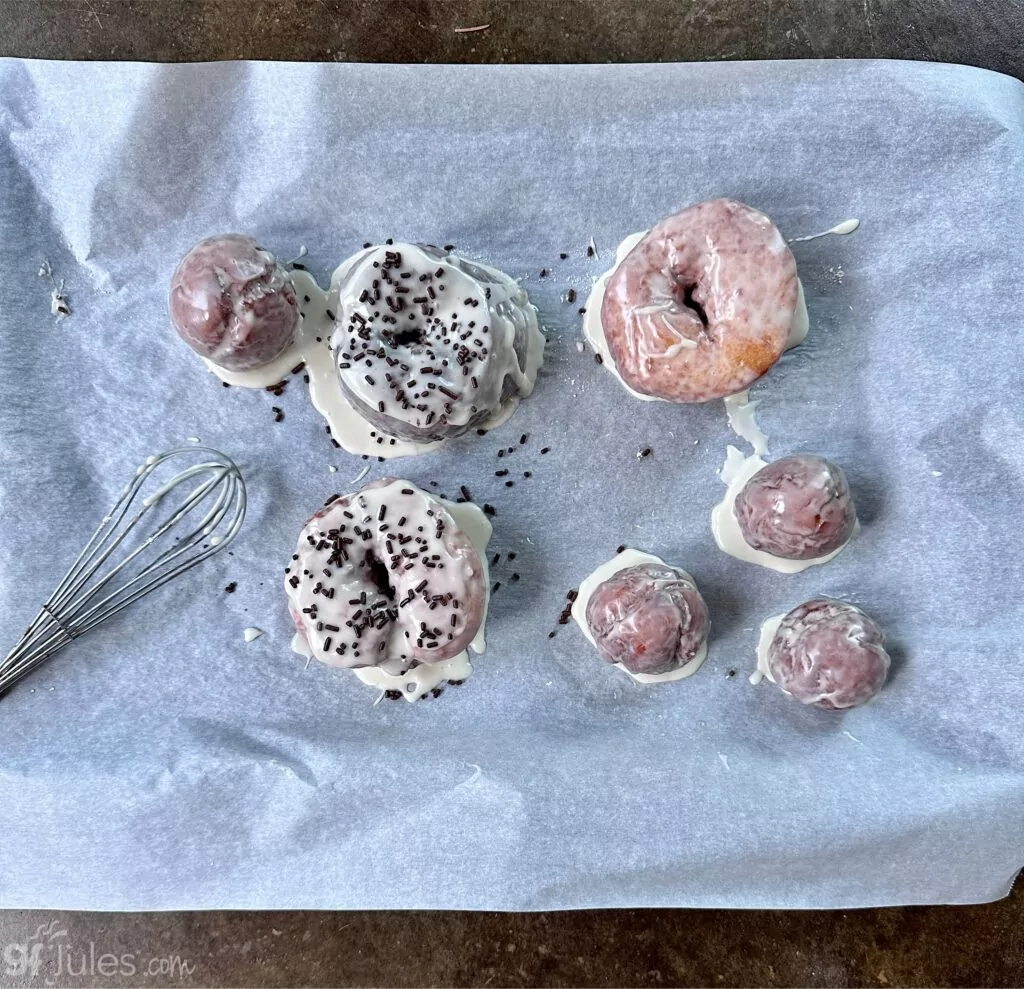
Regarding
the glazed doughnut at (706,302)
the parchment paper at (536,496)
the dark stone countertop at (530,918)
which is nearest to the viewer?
the glazed doughnut at (706,302)

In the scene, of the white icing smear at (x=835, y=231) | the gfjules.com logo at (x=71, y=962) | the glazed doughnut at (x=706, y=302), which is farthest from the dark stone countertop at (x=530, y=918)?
the glazed doughnut at (x=706, y=302)

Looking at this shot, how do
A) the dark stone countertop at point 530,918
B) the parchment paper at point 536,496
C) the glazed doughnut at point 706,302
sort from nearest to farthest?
the glazed doughnut at point 706,302, the parchment paper at point 536,496, the dark stone countertop at point 530,918

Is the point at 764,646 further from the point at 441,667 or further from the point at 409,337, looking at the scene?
the point at 409,337

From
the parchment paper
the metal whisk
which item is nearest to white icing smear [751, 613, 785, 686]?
the parchment paper

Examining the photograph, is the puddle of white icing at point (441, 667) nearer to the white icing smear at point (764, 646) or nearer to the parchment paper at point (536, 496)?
the parchment paper at point (536, 496)

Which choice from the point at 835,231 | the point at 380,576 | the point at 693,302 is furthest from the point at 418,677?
the point at 835,231
